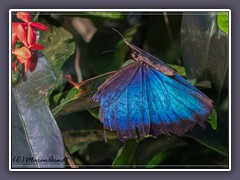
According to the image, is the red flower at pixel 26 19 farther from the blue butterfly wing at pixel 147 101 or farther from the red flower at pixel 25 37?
the blue butterfly wing at pixel 147 101

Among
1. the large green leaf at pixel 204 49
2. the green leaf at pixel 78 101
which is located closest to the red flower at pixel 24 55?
the green leaf at pixel 78 101

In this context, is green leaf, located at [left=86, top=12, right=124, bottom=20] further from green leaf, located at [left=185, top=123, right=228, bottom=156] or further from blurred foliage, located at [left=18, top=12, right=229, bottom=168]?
green leaf, located at [left=185, top=123, right=228, bottom=156]

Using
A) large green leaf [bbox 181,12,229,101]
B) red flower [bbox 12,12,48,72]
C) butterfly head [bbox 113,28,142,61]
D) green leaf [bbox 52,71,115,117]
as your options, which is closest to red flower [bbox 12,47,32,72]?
red flower [bbox 12,12,48,72]

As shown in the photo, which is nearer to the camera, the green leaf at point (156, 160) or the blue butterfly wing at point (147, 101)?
the blue butterfly wing at point (147, 101)

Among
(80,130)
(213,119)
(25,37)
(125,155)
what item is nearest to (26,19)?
(25,37)

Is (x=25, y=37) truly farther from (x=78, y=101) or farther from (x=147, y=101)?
(x=147, y=101)
